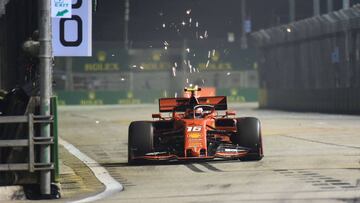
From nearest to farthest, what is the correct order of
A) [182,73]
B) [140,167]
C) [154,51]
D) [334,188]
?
[334,188]
[140,167]
[182,73]
[154,51]

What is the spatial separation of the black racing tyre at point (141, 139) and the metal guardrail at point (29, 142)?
159 inches

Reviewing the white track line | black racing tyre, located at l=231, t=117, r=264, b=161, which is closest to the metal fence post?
the white track line

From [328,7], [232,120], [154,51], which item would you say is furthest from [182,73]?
[232,120]

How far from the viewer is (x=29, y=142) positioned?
959 centimetres

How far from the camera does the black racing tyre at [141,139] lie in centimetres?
1364

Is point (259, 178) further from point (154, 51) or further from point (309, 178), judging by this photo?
point (154, 51)

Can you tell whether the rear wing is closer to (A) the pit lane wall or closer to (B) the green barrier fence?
(A) the pit lane wall

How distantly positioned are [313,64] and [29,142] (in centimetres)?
3162

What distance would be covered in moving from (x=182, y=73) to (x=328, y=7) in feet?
40.6

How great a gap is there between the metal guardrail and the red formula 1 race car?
4105 mm

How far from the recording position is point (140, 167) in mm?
13586

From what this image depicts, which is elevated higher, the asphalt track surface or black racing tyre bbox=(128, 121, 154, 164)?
black racing tyre bbox=(128, 121, 154, 164)

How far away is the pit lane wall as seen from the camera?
115ft

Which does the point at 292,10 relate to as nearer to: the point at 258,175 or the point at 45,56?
the point at 258,175
